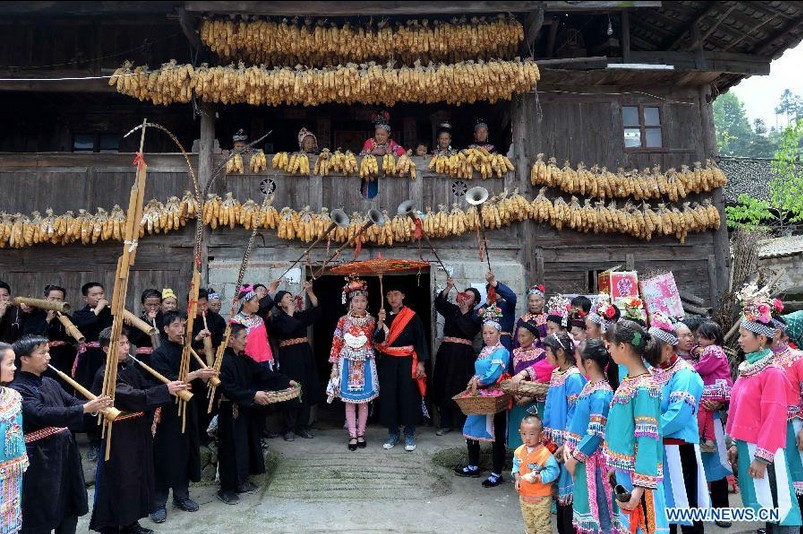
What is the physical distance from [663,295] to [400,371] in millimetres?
4501

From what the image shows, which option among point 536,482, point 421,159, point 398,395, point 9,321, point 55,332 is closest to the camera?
point 536,482

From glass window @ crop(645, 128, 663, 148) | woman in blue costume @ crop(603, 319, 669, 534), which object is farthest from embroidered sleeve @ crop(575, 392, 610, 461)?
glass window @ crop(645, 128, 663, 148)

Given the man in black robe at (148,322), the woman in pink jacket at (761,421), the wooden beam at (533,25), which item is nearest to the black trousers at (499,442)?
the woman in pink jacket at (761,421)

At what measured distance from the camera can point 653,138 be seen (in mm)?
10867

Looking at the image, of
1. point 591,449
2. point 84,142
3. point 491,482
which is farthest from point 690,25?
point 84,142

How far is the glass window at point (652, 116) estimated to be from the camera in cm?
1090

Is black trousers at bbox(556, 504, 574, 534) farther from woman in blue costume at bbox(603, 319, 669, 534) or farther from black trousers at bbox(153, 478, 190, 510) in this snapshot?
black trousers at bbox(153, 478, 190, 510)

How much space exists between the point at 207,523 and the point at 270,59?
7.53 metres

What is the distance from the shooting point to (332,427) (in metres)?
9.48

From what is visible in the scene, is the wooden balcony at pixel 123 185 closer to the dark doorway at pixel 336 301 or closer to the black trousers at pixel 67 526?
the dark doorway at pixel 336 301

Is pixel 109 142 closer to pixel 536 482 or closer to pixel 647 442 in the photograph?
pixel 536 482

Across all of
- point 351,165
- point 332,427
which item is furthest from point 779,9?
point 332,427

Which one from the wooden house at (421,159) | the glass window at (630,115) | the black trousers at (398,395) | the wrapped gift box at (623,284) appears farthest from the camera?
the glass window at (630,115)

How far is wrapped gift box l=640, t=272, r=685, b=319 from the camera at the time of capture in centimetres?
928
